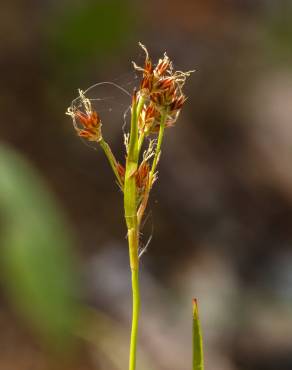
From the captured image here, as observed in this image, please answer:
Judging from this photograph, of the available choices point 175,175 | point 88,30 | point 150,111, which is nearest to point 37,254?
point 150,111

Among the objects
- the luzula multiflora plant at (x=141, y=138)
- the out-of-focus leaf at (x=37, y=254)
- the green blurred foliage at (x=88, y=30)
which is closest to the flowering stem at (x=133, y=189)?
the luzula multiflora plant at (x=141, y=138)

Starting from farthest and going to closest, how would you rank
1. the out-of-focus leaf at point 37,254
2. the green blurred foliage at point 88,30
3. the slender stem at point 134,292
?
the green blurred foliage at point 88,30 < the out-of-focus leaf at point 37,254 < the slender stem at point 134,292

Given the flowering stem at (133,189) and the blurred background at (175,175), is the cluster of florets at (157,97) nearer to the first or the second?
the flowering stem at (133,189)

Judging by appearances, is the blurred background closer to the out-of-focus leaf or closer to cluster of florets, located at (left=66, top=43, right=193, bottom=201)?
the out-of-focus leaf

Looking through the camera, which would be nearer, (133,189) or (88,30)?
(133,189)

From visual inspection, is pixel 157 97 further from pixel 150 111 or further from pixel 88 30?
pixel 88 30
